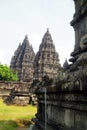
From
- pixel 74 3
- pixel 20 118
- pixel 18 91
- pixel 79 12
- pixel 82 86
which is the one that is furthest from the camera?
pixel 18 91

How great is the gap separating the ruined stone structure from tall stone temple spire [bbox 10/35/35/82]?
67714 mm

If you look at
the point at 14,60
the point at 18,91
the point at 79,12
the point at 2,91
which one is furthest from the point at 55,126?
the point at 14,60

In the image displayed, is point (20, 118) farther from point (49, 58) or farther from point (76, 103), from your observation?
point (49, 58)

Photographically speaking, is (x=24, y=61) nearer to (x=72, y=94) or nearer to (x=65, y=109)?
(x=65, y=109)

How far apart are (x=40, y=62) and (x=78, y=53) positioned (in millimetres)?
62930

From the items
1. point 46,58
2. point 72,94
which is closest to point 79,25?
point 72,94

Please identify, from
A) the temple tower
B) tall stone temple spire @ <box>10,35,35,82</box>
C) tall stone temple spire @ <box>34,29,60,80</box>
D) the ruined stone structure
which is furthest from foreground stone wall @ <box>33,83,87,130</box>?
tall stone temple spire @ <box>10,35,35,82</box>

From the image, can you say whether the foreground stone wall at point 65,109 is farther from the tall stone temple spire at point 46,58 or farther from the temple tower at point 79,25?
the tall stone temple spire at point 46,58

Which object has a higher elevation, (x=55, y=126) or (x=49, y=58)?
(x=49, y=58)

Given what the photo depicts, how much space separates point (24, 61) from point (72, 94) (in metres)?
75.7

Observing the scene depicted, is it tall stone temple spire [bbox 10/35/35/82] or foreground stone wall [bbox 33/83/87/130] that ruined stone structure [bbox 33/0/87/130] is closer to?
foreground stone wall [bbox 33/83/87/130]

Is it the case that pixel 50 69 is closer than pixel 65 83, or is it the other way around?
pixel 65 83

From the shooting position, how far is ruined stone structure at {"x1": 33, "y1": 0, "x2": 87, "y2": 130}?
4.79 meters

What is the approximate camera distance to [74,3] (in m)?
9.17
